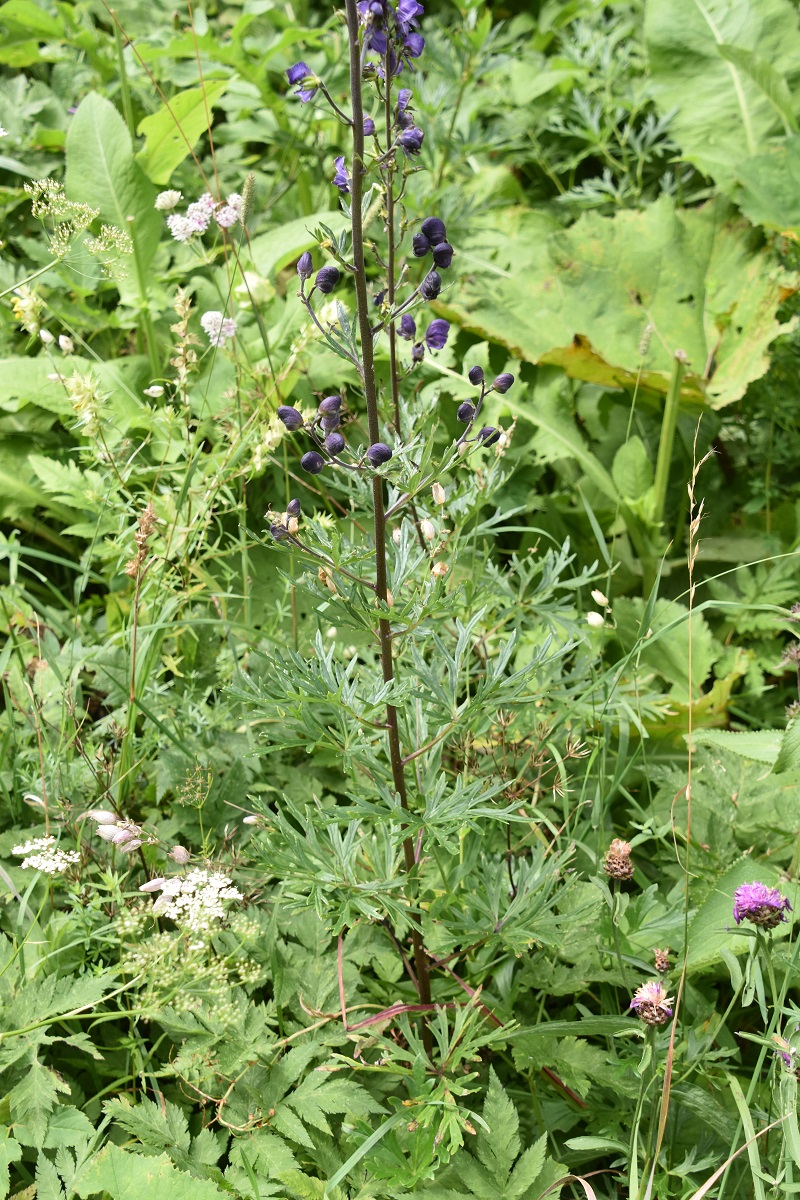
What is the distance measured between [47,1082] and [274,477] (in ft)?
5.45

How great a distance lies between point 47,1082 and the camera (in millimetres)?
1561

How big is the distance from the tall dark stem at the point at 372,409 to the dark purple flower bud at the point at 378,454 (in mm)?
49

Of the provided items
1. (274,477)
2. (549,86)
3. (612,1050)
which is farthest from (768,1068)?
(549,86)

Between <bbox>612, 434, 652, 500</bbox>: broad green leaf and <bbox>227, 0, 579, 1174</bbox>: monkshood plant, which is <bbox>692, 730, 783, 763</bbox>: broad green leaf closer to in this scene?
<bbox>227, 0, 579, 1174</bbox>: monkshood plant

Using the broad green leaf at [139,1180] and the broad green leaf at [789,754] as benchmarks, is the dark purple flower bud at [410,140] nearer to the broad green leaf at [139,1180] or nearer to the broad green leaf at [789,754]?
the broad green leaf at [789,754]

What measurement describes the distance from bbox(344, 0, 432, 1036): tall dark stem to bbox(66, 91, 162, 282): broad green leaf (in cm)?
170

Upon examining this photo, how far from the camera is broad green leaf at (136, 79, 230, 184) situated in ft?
9.46

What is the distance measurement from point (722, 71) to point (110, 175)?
2.20 metres

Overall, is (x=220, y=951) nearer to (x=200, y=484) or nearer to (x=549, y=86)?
(x=200, y=484)

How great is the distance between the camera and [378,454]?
1.24 metres

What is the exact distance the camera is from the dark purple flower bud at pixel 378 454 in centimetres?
123

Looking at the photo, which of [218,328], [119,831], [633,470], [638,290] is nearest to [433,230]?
[218,328]

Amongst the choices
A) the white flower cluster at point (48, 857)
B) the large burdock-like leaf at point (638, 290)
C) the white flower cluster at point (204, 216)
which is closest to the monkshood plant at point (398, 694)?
the white flower cluster at point (48, 857)

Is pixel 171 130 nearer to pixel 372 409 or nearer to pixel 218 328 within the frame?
pixel 218 328
